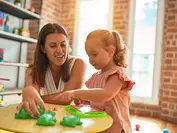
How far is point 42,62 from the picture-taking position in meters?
1.44

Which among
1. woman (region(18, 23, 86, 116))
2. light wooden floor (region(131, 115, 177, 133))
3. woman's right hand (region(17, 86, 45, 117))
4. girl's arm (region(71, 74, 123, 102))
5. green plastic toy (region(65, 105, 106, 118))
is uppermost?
woman (region(18, 23, 86, 116))

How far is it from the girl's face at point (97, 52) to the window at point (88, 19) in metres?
2.92

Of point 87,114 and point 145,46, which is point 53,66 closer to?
point 87,114

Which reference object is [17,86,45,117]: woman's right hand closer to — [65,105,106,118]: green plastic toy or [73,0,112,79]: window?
[65,105,106,118]: green plastic toy

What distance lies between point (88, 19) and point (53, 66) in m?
2.91

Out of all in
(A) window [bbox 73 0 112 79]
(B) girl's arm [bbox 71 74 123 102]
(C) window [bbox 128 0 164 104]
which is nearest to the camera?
(B) girl's arm [bbox 71 74 123 102]

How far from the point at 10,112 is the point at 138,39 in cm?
327

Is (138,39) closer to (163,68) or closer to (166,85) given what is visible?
(163,68)

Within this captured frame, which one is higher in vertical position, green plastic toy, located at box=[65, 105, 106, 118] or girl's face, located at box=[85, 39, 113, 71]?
girl's face, located at box=[85, 39, 113, 71]

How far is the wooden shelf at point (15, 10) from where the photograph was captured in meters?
2.69

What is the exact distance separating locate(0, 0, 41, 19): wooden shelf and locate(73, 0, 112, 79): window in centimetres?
121

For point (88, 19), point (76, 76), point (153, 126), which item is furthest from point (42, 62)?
point (88, 19)

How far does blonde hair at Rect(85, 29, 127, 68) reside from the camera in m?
1.08

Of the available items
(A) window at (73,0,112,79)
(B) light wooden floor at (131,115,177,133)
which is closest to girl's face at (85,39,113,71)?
(B) light wooden floor at (131,115,177,133)
